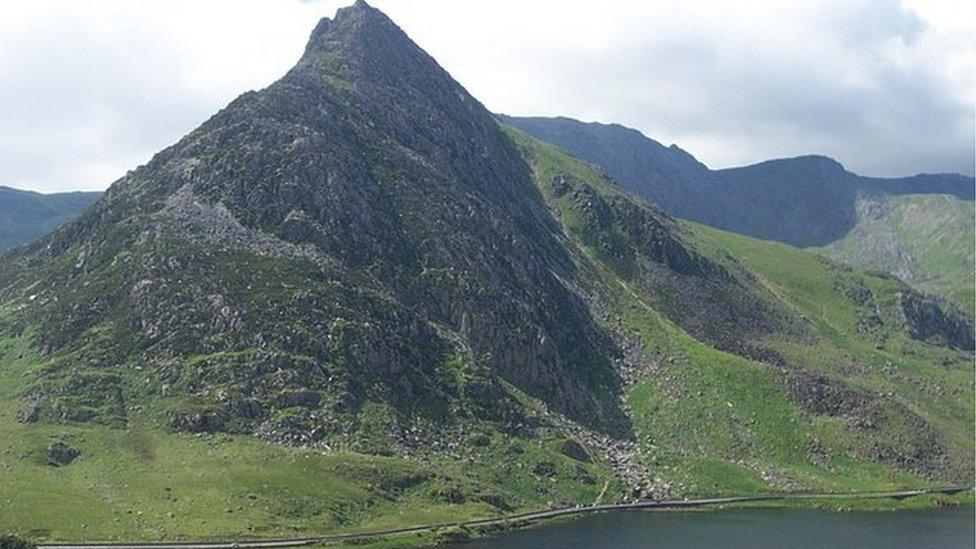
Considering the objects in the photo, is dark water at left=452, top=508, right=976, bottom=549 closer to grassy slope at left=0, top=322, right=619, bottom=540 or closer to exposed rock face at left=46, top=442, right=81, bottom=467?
grassy slope at left=0, top=322, right=619, bottom=540

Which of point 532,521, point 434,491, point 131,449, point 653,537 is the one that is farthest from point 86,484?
point 653,537

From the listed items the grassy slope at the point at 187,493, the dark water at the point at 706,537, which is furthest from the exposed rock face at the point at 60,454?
the dark water at the point at 706,537

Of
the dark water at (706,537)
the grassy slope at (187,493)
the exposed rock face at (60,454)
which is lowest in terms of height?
the dark water at (706,537)

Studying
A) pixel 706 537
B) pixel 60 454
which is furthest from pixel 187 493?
pixel 706 537

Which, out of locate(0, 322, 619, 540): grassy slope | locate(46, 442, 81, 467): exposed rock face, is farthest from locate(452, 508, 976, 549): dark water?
locate(46, 442, 81, 467): exposed rock face

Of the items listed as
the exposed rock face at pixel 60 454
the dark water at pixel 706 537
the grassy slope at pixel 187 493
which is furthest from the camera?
the exposed rock face at pixel 60 454

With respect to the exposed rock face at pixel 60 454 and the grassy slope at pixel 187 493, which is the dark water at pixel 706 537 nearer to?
the grassy slope at pixel 187 493

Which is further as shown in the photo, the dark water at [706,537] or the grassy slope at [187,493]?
the dark water at [706,537]

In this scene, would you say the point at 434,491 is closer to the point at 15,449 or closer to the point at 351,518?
the point at 351,518

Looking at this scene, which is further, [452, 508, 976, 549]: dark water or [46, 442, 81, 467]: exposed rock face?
[46, 442, 81, 467]: exposed rock face

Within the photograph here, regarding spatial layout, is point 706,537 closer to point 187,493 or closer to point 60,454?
point 187,493

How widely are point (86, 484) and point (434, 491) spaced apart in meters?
68.6

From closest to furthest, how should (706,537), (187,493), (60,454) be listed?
(187,493) < (706,537) < (60,454)

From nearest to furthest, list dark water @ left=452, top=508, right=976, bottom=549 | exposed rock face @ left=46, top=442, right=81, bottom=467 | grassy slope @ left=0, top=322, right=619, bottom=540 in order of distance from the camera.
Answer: grassy slope @ left=0, top=322, right=619, bottom=540 < dark water @ left=452, top=508, right=976, bottom=549 < exposed rock face @ left=46, top=442, right=81, bottom=467
